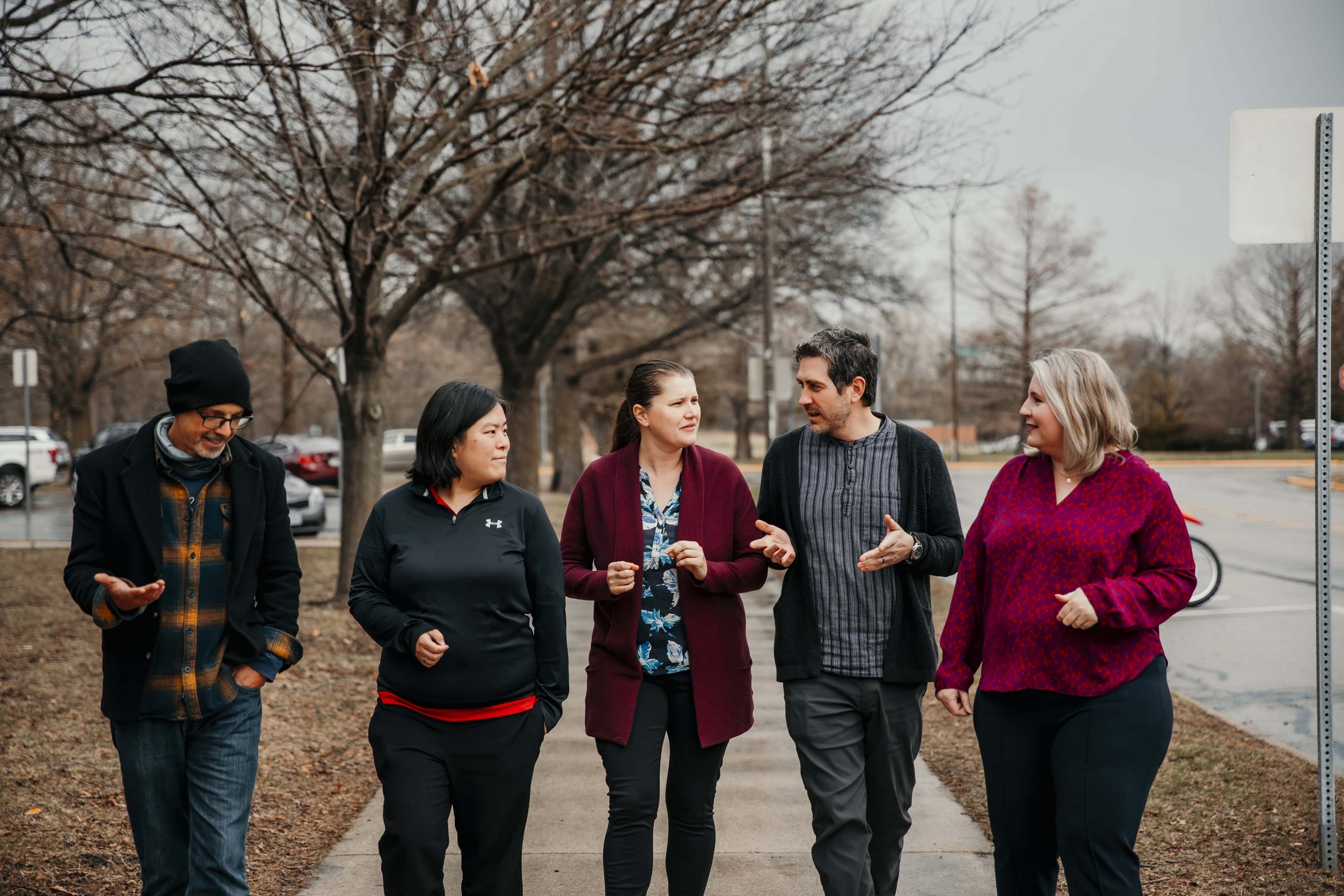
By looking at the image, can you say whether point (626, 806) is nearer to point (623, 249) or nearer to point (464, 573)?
point (464, 573)

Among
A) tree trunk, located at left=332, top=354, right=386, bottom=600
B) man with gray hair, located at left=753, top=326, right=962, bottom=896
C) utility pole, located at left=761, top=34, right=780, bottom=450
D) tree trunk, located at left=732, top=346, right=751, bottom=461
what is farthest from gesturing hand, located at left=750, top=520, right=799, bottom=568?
tree trunk, located at left=732, top=346, right=751, bottom=461

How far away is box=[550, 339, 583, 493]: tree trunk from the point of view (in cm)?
2586

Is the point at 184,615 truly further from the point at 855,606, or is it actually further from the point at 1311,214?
the point at 1311,214

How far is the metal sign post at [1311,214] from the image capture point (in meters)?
4.23

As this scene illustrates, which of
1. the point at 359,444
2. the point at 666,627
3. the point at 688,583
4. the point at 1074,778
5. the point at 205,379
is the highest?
the point at 205,379

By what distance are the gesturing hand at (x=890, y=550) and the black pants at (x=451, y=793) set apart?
3.49 feet

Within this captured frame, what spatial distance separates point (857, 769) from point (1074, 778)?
0.73m

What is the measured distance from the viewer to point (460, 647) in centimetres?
316

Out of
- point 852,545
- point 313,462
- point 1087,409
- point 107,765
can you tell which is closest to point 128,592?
point 852,545

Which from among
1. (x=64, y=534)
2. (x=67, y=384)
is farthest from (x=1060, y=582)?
(x=67, y=384)

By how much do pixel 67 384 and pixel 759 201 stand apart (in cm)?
2633

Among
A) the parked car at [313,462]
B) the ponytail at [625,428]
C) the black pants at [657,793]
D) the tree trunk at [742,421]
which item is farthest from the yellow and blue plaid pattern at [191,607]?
the tree trunk at [742,421]

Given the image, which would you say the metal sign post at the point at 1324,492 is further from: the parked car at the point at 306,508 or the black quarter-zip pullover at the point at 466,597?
the parked car at the point at 306,508

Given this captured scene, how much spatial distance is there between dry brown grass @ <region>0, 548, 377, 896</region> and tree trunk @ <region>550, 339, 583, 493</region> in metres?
16.4
